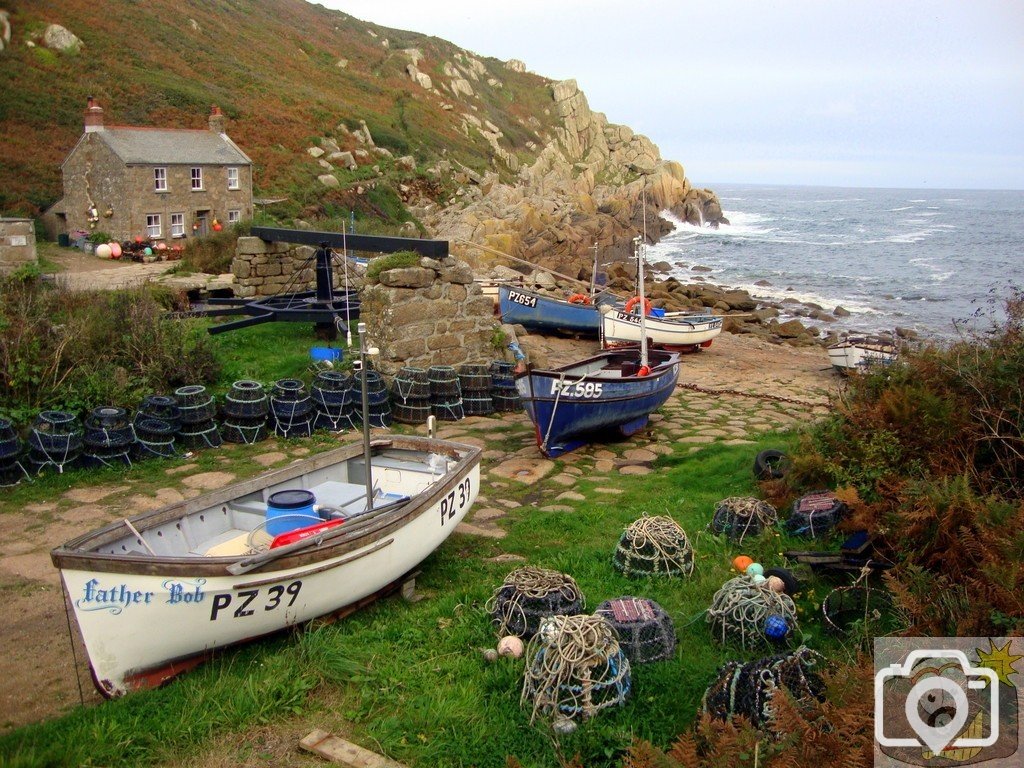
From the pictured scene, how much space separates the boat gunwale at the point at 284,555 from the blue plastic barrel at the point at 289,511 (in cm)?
39

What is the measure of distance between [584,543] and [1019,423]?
3721 millimetres

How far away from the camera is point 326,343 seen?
1366 cm

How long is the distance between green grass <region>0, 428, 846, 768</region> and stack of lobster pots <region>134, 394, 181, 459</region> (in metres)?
4.08

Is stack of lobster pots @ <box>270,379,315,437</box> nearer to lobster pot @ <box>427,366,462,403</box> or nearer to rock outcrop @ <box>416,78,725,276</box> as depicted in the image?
lobster pot @ <box>427,366,462,403</box>

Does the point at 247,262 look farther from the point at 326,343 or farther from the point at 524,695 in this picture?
the point at 524,695

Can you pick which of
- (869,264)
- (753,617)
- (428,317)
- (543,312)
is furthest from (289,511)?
(869,264)

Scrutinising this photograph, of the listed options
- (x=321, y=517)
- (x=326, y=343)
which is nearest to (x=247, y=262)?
(x=326, y=343)

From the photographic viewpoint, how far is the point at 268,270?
15.5 metres

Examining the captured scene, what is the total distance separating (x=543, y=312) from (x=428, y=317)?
A: 10348 millimetres

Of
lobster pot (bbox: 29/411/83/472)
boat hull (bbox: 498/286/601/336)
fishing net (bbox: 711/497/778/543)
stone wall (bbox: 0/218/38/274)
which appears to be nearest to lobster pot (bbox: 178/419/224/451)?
lobster pot (bbox: 29/411/83/472)

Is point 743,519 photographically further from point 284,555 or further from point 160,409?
point 160,409

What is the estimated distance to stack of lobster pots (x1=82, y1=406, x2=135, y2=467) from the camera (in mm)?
8734

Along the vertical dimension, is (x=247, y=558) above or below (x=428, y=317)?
below

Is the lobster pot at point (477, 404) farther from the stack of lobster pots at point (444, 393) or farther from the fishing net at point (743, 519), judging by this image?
the fishing net at point (743, 519)
